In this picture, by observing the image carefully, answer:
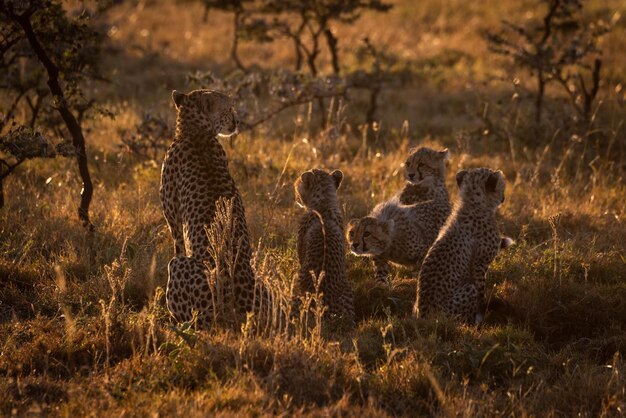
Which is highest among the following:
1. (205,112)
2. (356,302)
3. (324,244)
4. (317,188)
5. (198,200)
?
(205,112)

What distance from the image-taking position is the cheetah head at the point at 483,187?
20.4 ft

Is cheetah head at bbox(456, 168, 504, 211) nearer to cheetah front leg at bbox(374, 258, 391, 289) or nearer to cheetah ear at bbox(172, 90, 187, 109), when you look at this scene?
cheetah front leg at bbox(374, 258, 391, 289)

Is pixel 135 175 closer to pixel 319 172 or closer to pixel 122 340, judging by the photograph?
pixel 319 172

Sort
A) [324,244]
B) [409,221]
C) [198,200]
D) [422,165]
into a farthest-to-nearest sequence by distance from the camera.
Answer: [422,165] < [409,221] < [324,244] < [198,200]

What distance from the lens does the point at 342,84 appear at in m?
9.51

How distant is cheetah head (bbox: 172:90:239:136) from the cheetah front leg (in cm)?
149

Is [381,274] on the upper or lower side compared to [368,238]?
lower

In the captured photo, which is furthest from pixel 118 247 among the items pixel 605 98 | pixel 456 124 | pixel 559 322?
pixel 605 98

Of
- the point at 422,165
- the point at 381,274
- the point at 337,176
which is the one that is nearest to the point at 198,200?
the point at 337,176

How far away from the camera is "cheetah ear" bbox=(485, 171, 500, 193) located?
6195mm

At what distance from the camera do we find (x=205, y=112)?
19.2 feet

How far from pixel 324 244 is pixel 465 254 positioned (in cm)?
96

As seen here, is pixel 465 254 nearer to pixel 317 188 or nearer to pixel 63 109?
pixel 317 188

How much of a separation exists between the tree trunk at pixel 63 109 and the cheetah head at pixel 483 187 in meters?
2.85
